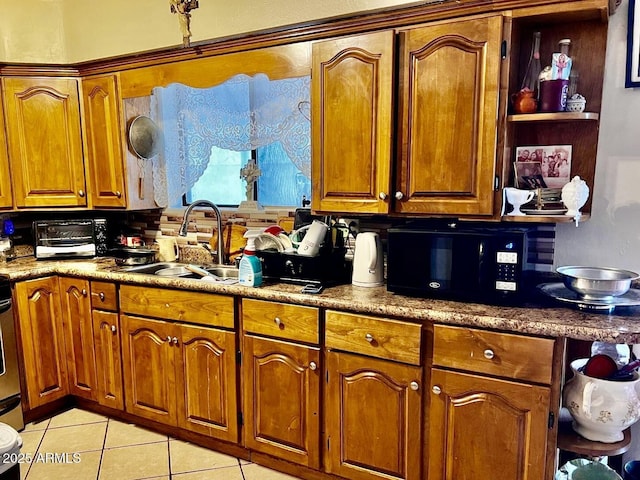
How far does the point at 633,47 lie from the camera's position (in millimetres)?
1955

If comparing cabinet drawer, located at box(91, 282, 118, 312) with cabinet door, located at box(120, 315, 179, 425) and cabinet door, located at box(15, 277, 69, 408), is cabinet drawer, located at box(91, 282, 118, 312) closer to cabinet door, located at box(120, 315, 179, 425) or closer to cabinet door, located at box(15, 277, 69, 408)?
cabinet door, located at box(120, 315, 179, 425)

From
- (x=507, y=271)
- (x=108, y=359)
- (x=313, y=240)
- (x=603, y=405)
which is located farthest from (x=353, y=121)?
(x=108, y=359)

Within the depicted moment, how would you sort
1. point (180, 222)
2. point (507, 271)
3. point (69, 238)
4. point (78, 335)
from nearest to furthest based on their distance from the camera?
1. point (507, 271)
2. point (78, 335)
3. point (69, 238)
4. point (180, 222)

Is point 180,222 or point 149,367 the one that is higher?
point 180,222

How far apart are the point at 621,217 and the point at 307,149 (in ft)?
4.72

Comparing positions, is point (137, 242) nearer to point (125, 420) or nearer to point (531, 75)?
point (125, 420)

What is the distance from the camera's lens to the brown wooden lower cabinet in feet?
7.83

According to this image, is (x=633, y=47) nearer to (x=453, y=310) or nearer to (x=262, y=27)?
(x=453, y=310)

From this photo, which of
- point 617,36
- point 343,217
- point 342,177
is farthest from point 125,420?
point 617,36

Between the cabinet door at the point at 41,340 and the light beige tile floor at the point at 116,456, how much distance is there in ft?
0.67

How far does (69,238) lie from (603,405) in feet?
9.87

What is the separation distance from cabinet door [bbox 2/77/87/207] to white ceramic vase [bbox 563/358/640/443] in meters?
2.93

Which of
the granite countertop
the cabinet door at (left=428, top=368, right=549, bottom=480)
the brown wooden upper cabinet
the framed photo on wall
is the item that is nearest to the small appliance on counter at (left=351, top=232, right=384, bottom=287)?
the granite countertop

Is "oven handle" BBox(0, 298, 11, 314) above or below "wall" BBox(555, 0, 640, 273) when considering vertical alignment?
below
